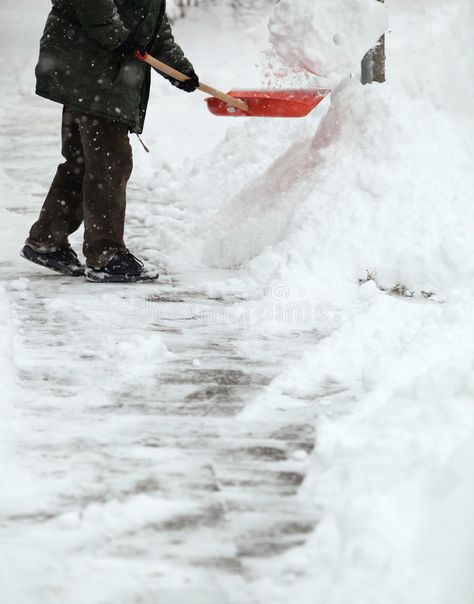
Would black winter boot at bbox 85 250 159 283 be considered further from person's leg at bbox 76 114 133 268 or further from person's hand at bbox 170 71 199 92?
person's hand at bbox 170 71 199 92

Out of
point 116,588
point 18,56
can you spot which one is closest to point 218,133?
point 18,56

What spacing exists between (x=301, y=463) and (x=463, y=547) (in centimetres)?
70

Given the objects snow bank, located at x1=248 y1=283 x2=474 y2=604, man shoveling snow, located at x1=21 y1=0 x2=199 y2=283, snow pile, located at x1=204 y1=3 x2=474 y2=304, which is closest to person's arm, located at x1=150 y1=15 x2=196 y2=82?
man shoveling snow, located at x1=21 y1=0 x2=199 y2=283

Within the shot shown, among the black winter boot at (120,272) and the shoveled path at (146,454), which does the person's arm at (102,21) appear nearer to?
the black winter boot at (120,272)

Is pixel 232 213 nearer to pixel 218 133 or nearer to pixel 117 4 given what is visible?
pixel 117 4

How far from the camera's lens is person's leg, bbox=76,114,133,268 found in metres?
4.63

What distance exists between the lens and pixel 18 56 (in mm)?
14625

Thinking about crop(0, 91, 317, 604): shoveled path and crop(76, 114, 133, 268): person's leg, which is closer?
crop(0, 91, 317, 604): shoveled path

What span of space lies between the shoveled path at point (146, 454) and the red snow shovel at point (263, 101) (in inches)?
44.5

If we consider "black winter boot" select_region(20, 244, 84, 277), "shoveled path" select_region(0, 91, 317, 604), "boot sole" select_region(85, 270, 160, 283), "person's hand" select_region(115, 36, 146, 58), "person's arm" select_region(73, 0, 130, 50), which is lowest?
"shoveled path" select_region(0, 91, 317, 604)

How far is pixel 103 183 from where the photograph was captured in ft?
15.5

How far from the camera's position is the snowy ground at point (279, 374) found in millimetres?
2311

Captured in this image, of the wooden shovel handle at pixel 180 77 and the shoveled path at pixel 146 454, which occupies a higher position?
the wooden shovel handle at pixel 180 77

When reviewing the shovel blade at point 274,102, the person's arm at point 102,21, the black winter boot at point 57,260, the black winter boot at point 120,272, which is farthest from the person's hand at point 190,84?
the black winter boot at point 57,260
